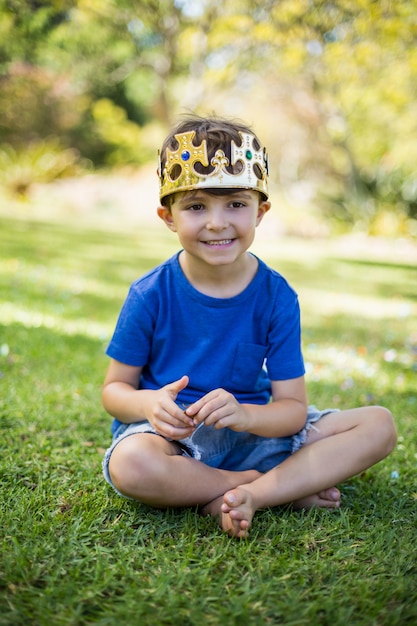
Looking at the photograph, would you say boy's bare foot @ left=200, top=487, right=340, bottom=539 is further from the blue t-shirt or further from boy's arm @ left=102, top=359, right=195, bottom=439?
the blue t-shirt

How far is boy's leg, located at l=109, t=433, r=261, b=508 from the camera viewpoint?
202cm

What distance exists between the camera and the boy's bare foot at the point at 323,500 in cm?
223

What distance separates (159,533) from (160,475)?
0.17 metres

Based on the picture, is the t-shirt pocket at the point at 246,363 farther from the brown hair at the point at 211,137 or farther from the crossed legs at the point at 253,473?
the brown hair at the point at 211,137

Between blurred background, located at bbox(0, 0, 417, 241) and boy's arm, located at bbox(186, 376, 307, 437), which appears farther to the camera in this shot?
blurred background, located at bbox(0, 0, 417, 241)

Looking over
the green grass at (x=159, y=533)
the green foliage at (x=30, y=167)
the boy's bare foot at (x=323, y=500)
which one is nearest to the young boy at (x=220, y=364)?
the boy's bare foot at (x=323, y=500)

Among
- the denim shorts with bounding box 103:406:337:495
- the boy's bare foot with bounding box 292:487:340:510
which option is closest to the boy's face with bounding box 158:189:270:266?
the denim shorts with bounding box 103:406:337:495

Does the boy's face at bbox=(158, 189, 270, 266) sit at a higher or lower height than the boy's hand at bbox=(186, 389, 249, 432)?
higher

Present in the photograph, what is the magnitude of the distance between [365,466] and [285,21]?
1081 cm

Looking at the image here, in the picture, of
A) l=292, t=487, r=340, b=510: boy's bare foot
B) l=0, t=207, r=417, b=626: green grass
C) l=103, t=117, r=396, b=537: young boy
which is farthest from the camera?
l=292, t=487, r=340, b=510: boy's bare foot

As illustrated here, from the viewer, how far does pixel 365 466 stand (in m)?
2.28

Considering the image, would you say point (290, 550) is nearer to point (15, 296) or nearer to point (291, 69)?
point (15, 296)

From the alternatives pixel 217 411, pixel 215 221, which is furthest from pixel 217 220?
pixel 217 411

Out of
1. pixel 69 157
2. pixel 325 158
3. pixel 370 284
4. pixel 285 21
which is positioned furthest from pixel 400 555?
pixel 325 158
